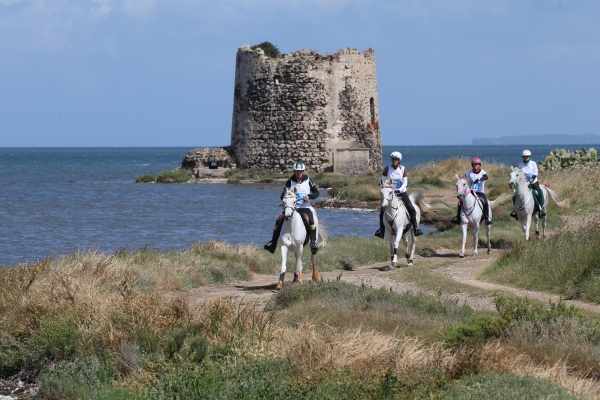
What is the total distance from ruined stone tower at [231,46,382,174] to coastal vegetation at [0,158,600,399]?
31.9m

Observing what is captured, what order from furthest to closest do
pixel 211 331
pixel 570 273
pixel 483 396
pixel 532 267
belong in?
1. pixel 532 267
2. pixel 570 273
3. pixel 211 331
4. pixel 483 396

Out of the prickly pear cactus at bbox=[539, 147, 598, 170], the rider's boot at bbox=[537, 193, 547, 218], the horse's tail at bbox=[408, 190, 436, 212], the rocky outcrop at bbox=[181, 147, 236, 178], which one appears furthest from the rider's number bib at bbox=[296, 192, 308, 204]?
the rocky outcrop at bbox=[181, 147, 236, 178]

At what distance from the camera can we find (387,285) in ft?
50.1

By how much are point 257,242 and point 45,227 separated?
331 inches

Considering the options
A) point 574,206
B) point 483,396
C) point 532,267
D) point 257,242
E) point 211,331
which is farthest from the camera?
point 574,206

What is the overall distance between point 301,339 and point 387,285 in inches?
240

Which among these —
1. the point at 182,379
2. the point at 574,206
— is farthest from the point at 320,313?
the point at 574,206

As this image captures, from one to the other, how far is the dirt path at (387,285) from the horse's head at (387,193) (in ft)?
4.56

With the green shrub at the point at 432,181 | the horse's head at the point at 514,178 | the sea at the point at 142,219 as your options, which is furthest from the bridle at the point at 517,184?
the green shrub at the point at 432,181

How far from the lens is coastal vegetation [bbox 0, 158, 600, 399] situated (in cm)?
830

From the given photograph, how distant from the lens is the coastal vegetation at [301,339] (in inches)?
327

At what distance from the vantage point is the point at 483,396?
7551 mm

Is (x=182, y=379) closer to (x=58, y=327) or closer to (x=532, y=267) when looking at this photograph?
(x=58, y=327)

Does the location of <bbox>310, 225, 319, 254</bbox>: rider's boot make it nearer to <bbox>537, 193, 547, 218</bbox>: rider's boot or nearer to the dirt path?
the dirt path
